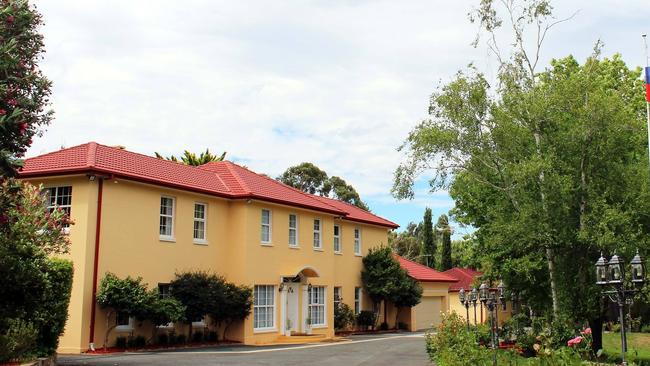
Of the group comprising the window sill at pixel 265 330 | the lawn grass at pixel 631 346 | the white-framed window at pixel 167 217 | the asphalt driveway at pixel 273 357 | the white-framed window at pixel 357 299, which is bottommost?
the lawn grass at pixel 631 346

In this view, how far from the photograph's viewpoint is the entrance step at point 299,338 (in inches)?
1207

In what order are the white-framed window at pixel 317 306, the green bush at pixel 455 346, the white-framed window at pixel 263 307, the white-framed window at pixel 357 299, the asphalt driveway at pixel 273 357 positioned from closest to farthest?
the green bush at pixel 455 346, the asphalt driveway at pixel 273 357, the white-framed window at pixel 263 307, the white-framed window at pixel 317 306, the white-framed window at pixel 357 299

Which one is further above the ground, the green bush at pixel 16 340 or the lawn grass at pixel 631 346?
the green bush at pixel 16 340

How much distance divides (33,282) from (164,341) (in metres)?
10.0

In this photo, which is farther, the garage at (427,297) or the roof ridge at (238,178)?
the garage at (427,297)

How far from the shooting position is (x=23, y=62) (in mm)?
11641

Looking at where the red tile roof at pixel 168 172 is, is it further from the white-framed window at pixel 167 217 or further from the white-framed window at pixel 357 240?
the white-framed window at pixel 357 240

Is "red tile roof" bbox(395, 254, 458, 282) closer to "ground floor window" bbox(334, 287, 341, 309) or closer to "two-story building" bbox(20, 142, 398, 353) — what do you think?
"two-story building" bbox(20, 142, 398, 353)

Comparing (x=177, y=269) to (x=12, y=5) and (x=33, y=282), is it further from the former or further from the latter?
(x=12, y=5)

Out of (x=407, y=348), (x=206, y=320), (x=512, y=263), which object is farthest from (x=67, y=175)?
(x=512, y=263)

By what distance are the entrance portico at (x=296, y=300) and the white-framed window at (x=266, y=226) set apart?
6.18ft

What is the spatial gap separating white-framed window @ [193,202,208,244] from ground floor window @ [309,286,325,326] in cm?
686

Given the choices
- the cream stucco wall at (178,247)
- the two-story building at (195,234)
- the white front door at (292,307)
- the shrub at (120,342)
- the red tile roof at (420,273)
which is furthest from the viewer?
the red tile roof at (420,273)

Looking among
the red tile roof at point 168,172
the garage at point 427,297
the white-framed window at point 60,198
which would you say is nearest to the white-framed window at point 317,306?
the red tile roof at point 168,172
